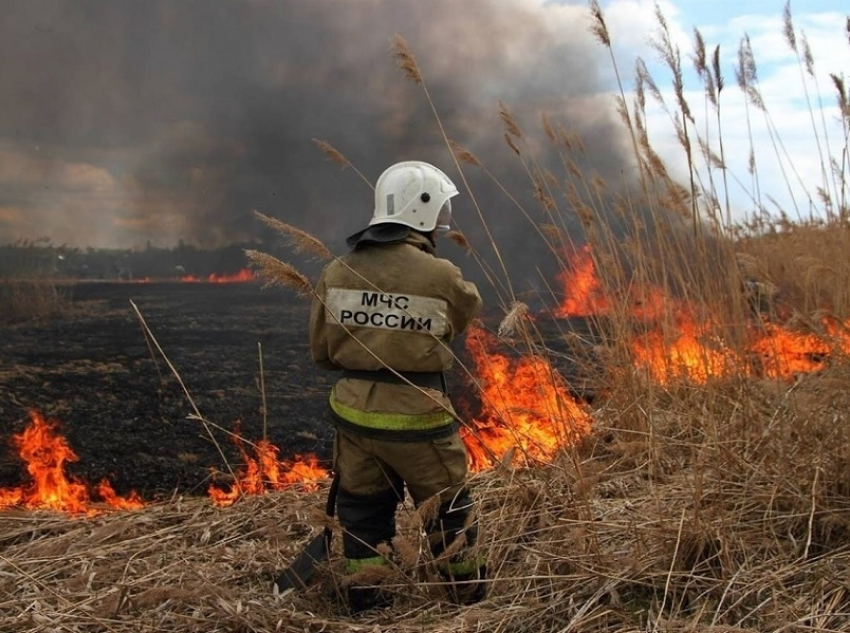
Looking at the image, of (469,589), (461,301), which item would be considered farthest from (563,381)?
(469,589)

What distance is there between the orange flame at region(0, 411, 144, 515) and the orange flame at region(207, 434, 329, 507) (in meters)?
0.50

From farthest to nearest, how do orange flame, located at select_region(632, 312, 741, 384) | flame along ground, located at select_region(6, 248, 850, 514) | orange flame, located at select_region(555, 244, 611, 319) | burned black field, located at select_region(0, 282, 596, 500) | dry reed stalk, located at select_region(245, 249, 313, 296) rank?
burned black field, located at select_region(0, 282, 596, 500), orange flame, located at select_region(555, 244, 611, 319), flame along ground, located at select_region(6, 248, 850, 514), orange flame, located at select_region(632, 312, 741, 384), dry reed stalk, located at select_region(245, 249, 313, 296)

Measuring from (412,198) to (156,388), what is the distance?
4073 mm

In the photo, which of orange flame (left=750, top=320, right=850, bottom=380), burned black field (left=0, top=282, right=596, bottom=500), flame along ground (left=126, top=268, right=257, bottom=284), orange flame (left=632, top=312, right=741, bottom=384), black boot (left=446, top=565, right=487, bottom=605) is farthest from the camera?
flame along ground (left=126, top=268, right=257, bottom=284)

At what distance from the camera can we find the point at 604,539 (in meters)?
2.74

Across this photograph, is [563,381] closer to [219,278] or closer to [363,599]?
[363,599]

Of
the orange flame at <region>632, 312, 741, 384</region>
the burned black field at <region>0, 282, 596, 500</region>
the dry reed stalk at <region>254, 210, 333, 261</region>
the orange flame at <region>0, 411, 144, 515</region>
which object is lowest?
the orange flame at <region>0, 411, 144, 515</region>

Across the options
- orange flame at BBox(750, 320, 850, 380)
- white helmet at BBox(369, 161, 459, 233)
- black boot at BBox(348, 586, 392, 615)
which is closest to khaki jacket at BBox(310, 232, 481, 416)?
white helmet at BBox(369, 161, 459, 233)

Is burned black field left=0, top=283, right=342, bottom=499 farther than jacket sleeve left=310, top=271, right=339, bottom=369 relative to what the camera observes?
Yes

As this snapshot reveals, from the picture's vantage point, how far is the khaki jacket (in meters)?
2.63

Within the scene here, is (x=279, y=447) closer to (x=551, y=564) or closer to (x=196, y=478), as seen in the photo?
(x=196, y=478)

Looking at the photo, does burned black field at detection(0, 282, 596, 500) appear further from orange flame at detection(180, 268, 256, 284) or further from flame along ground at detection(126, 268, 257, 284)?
orange flame at detection(180, 268, 256, 284)

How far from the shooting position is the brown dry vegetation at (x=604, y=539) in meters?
2.30

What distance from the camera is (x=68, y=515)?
3.90 meters
